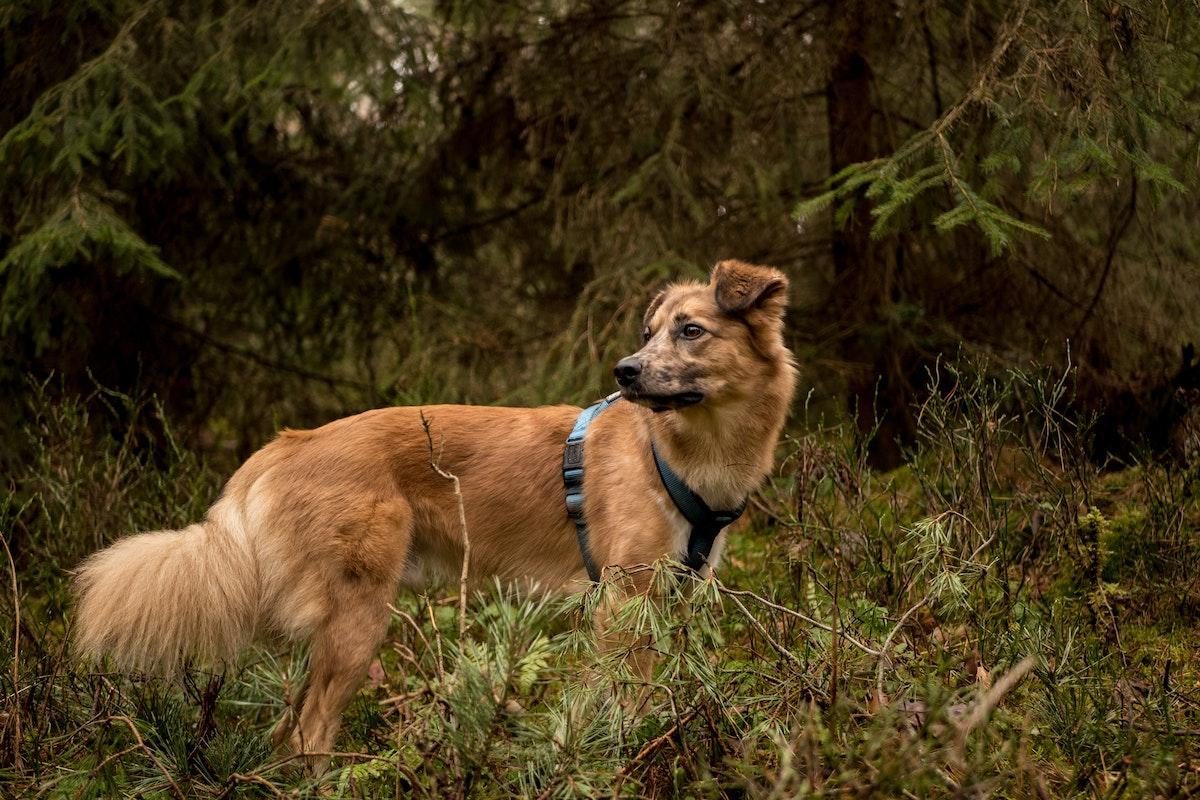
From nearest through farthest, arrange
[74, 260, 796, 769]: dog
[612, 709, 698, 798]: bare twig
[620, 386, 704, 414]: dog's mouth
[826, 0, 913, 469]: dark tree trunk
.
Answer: [612, 709, 698, 798]: bare twig < [74, 260, 796, 769]: dog < [620, 386, 704, 414]: dog's mouth < [826, 0, 913, 469]: dark tree trunk

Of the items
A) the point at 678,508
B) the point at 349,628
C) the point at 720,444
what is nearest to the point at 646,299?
the point at 720,444

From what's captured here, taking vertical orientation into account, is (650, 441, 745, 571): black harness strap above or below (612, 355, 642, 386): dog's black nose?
below

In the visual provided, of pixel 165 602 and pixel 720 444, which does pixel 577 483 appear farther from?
pixel 165 602

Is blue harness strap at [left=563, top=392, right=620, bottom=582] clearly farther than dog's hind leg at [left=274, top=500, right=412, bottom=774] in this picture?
Yes

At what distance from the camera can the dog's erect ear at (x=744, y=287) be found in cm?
451

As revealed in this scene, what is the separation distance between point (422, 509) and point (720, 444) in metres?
1.34

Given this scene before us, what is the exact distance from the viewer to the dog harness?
440 cm

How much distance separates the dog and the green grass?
221 millimetres

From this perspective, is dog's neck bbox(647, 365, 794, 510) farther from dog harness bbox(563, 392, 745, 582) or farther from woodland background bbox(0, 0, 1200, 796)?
woodland background bbox(0, 0, 1200, 796)

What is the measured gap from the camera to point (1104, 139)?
15.5 feet

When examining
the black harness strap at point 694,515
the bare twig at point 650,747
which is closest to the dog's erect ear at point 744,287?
the black harness strap at point 694,515

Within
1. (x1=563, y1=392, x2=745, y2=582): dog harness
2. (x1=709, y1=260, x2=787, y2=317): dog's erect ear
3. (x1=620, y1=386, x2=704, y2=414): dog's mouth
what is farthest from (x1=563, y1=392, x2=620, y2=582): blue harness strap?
(x1=709, y1=260, x2=787, y2=317): dog's erect ear

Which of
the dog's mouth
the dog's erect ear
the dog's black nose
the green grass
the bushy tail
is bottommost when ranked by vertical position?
the green grass

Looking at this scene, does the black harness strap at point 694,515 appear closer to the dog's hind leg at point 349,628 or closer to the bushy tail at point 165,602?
the dog's hind leg at point 349,628
